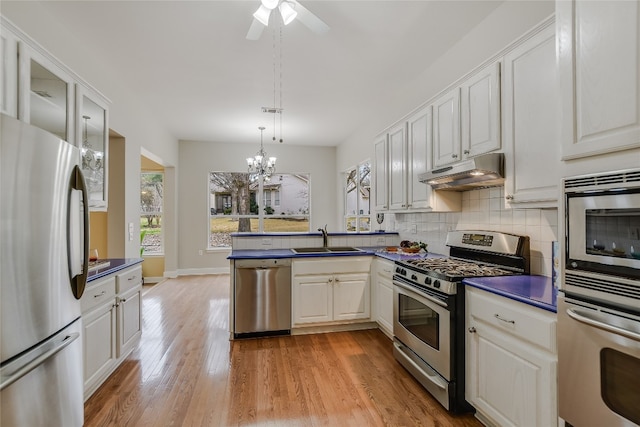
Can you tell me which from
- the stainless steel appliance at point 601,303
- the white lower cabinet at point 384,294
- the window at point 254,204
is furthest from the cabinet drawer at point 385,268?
the window at point 254,204

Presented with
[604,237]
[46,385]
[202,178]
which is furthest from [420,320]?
[202,178]

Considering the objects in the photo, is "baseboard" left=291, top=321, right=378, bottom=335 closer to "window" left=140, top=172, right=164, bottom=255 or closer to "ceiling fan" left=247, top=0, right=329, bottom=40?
"ceiling fan" left=247, top=0, right=329, bottom=40

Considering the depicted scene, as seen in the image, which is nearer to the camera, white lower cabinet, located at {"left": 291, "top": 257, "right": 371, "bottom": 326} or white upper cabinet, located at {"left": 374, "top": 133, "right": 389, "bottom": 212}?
white lower cabinet, located at {"left": 291, "top": 257, "right": 371, "bottom": 326}

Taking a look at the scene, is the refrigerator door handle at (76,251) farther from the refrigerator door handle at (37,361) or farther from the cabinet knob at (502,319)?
the cabinet knob at (502,319)

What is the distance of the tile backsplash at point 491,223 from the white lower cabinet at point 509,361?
621 mm

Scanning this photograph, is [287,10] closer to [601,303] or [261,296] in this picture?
[601,303]

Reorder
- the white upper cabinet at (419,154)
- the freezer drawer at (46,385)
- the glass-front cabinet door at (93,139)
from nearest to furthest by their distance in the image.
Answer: the freezer drawer at (46,385), the glass-front cabinet door at (93,139), the white upper cabinet at (419,154)

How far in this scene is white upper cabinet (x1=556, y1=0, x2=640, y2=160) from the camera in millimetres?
1072

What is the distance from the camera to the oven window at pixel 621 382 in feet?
3.45

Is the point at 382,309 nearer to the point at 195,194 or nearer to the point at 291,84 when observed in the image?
the point at 291,84

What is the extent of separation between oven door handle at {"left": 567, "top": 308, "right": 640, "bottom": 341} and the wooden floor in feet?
3.58

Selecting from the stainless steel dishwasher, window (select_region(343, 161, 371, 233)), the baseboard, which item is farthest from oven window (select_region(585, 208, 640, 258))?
window (select_region(343, 161, 371, 233))

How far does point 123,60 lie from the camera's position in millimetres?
3213

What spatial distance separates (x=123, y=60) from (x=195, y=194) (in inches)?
147
